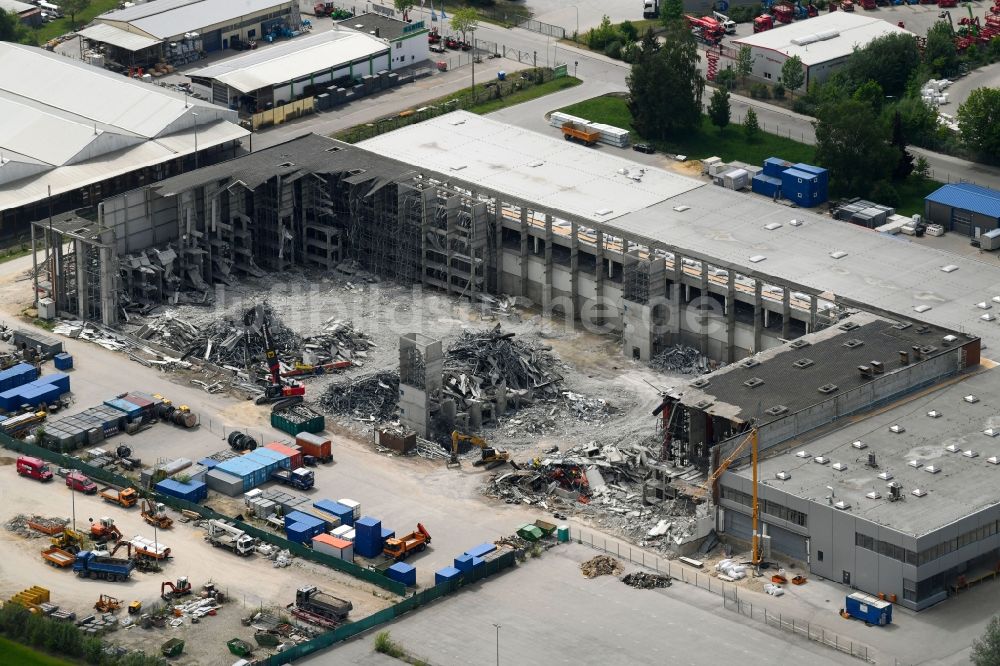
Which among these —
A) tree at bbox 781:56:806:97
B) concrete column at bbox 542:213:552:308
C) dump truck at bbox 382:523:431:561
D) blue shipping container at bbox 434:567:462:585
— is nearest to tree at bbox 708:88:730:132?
tree at bbox 781:56:806:97

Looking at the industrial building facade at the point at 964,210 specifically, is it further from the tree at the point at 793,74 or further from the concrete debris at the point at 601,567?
the concrete debris at the point at 601,567

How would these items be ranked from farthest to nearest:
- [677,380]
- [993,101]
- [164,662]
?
1. [993,101]
2. [677,380]
3. [164,662]

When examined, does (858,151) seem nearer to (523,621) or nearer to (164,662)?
(523,621)

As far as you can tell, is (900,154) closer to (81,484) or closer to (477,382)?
(477,382)

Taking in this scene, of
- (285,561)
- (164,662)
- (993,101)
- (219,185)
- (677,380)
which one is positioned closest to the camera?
(164,662)

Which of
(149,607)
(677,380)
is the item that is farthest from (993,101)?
(149,607)

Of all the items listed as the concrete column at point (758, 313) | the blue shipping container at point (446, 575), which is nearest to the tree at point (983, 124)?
the concrete column at point (758, 313)

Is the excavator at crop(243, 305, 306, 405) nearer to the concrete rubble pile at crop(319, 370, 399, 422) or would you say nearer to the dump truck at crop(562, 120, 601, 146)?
the concrete rubble pile at crop(319, 370, 399, 422)
